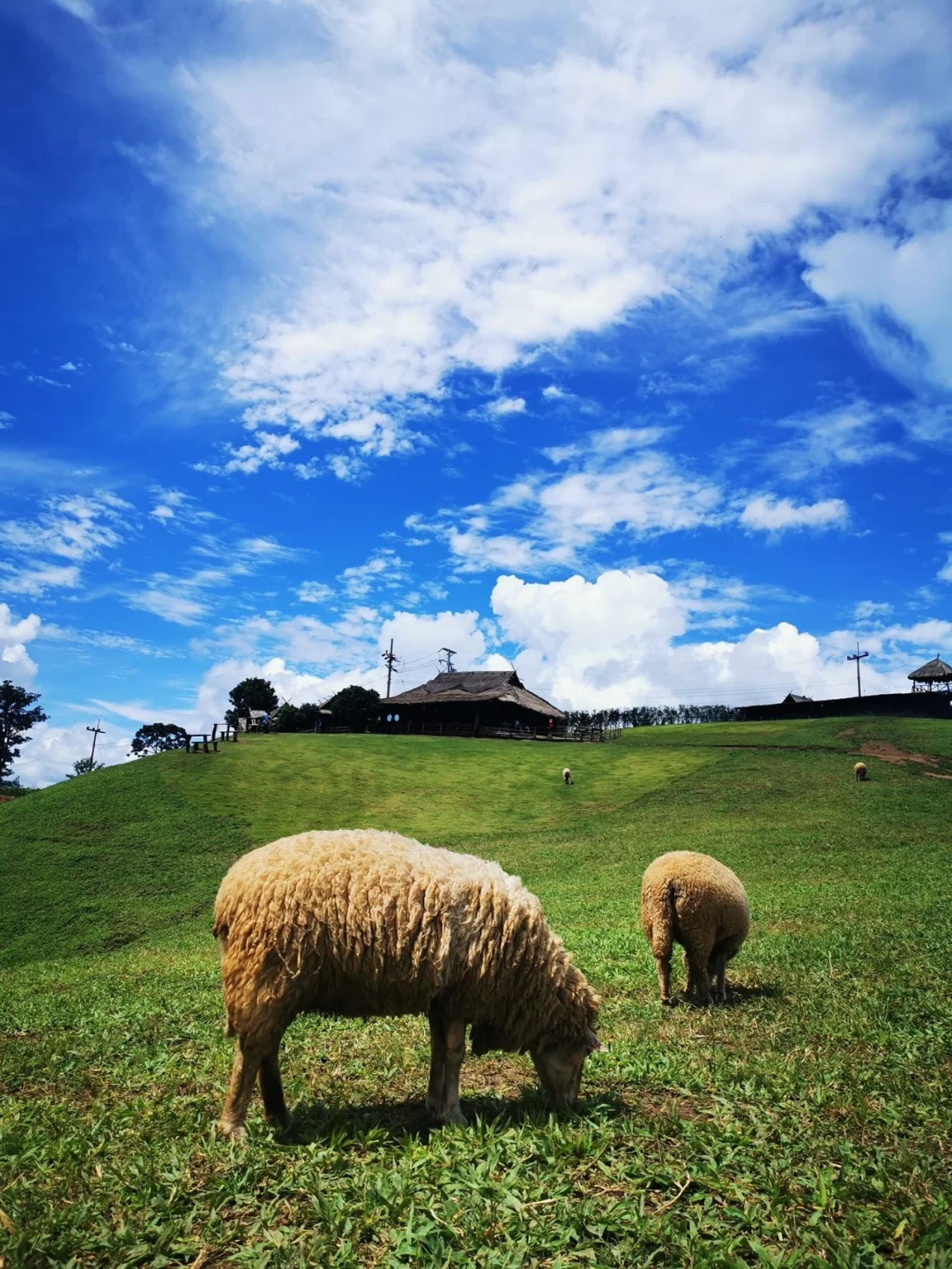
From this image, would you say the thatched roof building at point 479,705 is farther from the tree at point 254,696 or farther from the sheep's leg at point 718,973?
the sheep's leg at point 718,973

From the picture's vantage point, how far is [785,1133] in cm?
516

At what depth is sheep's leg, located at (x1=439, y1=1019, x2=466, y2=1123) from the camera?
5.58m

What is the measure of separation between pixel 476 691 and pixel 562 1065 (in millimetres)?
68563

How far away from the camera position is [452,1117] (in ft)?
18.3

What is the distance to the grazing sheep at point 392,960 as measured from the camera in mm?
5512

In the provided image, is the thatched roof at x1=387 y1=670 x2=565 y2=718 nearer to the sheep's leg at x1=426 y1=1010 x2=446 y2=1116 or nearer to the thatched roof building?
the thatched roof building

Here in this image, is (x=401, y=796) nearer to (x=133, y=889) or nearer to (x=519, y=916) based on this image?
(x=133, y=889)

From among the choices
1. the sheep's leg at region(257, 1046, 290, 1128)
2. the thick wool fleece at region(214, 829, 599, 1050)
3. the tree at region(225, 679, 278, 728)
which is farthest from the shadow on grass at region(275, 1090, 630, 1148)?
the tree at region(225, 679, 278, 728)

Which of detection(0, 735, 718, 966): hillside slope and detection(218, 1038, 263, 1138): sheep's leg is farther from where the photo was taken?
detection(0, 735, 718, 966): hillside slope

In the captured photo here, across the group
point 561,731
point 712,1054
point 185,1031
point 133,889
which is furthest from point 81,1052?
point 561,731

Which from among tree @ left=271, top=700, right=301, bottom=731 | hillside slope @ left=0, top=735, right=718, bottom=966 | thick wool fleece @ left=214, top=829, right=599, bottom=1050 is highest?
tree @ left=271, top=700, right=301, bottom=731

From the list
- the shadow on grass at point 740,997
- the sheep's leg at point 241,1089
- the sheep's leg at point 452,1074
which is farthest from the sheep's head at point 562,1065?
the shadow on grass at point 740,997

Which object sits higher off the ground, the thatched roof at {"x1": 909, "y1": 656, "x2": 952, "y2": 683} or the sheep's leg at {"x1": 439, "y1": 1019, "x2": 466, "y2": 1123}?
the thatched roof at {"x1": 909, "y1": 656, "x2": 952, "y2": 683}

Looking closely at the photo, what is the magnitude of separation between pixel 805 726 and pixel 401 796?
3213 centimetres
